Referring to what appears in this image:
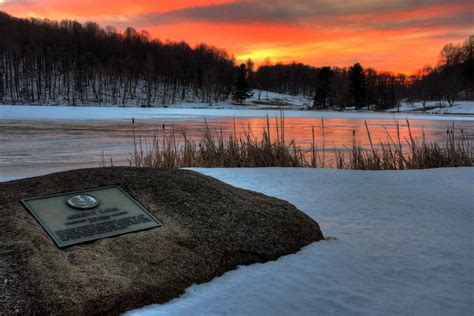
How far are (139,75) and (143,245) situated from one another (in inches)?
4431

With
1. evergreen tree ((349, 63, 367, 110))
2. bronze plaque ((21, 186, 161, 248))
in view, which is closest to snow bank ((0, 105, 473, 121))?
bronze plaque ((21, 186, 161, 248))

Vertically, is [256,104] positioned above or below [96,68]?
below

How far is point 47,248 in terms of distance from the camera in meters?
2.84

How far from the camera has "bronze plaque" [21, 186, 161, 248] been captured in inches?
122

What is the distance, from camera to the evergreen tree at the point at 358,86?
8225cm

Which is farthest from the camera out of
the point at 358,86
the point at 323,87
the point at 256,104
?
the point at 256,104

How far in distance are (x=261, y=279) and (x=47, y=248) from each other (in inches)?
55.3

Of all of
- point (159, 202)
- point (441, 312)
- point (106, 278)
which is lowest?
point (441, 312)

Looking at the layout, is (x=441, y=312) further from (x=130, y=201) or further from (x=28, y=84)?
(x=28, y=84)

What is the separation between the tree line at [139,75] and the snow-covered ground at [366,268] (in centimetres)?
7934

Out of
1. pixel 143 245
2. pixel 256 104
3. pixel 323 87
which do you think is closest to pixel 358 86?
pixel 323 87

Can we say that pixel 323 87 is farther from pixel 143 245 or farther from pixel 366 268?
pixel 143 245

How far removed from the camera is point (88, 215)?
132 inches

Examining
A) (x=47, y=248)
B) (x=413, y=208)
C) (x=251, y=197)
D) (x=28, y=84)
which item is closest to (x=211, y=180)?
(x=251, y=197)
